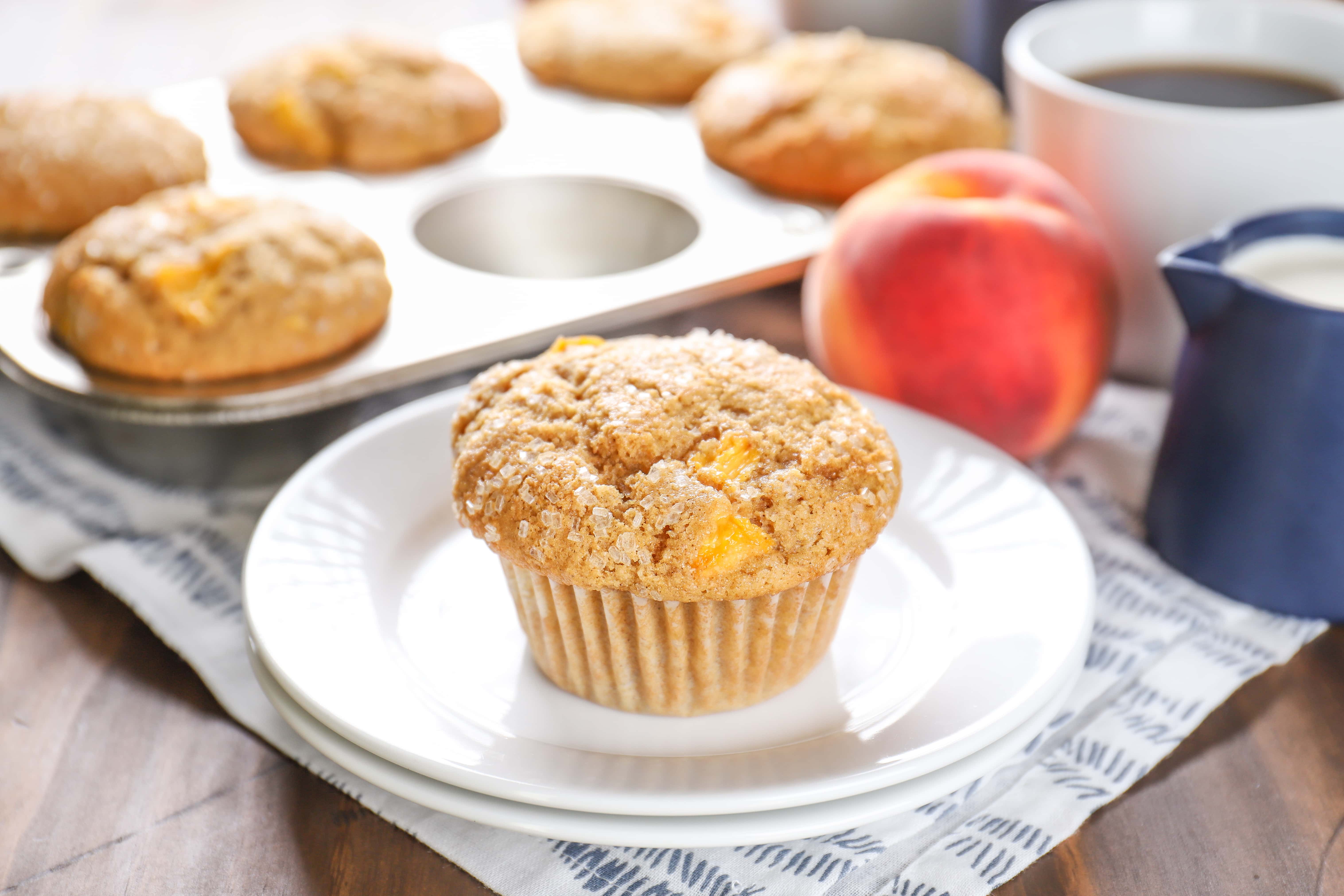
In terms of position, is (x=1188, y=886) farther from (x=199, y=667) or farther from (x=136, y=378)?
(x=136, y=378)

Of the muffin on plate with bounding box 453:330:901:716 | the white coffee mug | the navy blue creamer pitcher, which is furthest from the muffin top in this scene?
the white coffee mug

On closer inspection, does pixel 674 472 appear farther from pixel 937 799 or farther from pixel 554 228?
pixel 554 228

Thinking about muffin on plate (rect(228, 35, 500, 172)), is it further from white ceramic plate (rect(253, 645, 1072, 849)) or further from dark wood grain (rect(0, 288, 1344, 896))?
white ceramic plate (rect(253, 645, 1072, 849))

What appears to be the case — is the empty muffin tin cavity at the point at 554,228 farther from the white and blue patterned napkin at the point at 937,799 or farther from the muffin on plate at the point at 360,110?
the white and blue patterned napkin at the point at 937,799

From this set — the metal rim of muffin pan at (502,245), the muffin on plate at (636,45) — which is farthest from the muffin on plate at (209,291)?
the muffin on plate at (636,45)

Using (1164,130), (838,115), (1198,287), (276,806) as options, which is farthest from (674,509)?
(838,115)
